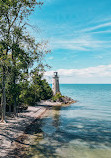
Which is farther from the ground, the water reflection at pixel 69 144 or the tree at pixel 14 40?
the tree at pixel 14 40

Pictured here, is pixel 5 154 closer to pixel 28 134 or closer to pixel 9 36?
pixel 28 134

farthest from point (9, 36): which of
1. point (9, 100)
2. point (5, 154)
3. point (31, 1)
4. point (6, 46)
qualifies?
point (5, 154)

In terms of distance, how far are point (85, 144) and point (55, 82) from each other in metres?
44.2

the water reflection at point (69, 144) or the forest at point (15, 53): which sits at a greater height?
the forest at point (15, 53)

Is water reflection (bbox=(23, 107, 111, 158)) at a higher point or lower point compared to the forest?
lower

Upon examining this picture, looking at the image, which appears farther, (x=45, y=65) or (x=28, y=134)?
(x=45, y=65)

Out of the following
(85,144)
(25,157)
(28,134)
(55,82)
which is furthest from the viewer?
(55,82)

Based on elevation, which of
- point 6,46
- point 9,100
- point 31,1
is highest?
point 31,1

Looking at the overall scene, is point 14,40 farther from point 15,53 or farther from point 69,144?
point 69,144

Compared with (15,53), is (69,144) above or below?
below

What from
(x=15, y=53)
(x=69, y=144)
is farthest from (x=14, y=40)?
(x=69, y=144)

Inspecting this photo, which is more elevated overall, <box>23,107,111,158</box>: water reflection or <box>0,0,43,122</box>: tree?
<box>0,0,43,122</box>: tree

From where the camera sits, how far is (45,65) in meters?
20.0

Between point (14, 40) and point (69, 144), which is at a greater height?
point (14, 40)
